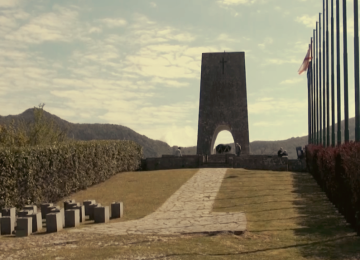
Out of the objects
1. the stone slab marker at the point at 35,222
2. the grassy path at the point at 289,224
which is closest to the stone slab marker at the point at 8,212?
the stone slab marker at the point at 35,222

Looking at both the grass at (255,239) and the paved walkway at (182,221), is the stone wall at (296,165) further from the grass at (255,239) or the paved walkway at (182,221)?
the paved walkway at (182,221)

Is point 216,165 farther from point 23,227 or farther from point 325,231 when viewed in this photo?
point 325,231

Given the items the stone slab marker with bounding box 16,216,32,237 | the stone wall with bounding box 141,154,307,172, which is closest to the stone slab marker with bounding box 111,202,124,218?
the stone slab marker with bounding box 16,216,32,237

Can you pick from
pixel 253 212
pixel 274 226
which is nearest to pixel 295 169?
pixel 253 212

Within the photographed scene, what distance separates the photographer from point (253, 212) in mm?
11391

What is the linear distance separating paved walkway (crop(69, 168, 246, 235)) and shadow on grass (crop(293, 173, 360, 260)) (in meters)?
1.36

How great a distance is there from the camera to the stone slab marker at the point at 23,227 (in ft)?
32.6

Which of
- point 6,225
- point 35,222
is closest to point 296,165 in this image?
point 35,222

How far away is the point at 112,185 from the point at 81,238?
11.3 meters

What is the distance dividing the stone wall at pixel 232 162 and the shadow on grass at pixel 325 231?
1296 cm

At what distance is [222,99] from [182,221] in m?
29.7

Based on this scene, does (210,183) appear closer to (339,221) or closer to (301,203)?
(301,203)

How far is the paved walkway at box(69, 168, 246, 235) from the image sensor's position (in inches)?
360

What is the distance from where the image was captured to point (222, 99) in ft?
129
